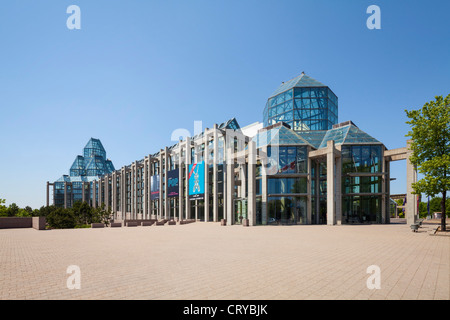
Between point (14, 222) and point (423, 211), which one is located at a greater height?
point (14, 222)

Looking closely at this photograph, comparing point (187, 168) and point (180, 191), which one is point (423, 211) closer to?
point (187, 168)

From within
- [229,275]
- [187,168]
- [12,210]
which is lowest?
[12,210]

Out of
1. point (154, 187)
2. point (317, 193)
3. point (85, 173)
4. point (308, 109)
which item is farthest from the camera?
point (85, 173)

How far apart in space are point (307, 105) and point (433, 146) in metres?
27.6

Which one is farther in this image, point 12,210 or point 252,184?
point 12,210

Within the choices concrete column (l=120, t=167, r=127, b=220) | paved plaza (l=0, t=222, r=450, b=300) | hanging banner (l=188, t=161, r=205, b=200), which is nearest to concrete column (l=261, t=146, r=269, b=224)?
hanging banner (l=188, t=161, r=205, b=200)

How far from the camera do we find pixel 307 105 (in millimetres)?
48000

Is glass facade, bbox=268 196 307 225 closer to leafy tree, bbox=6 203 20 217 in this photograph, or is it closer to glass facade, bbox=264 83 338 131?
glass facade, bbox=264 83 338 131

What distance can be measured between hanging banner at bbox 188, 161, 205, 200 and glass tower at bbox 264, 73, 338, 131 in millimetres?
16073

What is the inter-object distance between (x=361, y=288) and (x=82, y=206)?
5121cm

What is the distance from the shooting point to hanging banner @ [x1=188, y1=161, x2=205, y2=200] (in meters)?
49.0

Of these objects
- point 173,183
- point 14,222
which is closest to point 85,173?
point 173,183

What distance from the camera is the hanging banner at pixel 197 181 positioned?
1929 inches
